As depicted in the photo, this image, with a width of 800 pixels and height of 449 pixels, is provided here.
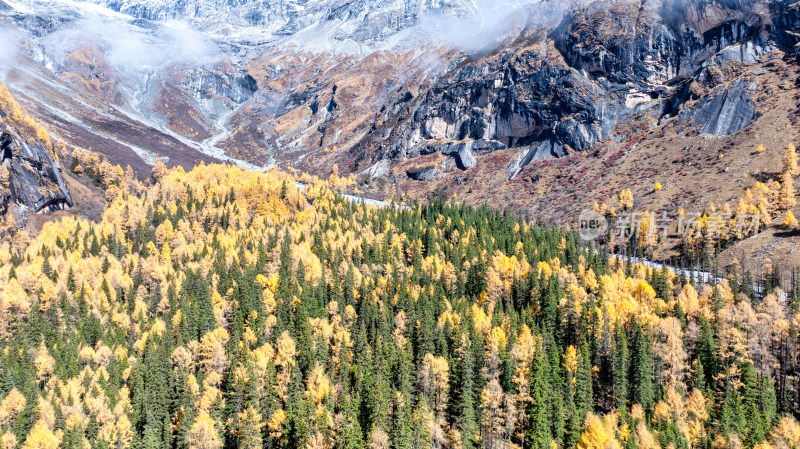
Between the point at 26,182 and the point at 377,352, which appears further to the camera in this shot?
the point at 26,182

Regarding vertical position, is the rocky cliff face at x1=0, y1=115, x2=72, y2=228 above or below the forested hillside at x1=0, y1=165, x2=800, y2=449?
above

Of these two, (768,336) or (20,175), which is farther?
(20,175)

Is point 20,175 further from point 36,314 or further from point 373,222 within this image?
point 373,222

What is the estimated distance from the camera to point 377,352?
257ft

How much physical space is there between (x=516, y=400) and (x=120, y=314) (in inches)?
2635

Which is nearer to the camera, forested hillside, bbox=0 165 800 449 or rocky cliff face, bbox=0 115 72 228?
forested hillside, bbox=0 165 800 449

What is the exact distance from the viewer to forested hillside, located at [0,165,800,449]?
65.2 m

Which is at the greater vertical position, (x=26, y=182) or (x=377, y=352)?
(x=26, y=182)

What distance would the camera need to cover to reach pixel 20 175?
148625mm

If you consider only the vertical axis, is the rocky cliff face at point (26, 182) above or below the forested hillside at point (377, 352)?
above

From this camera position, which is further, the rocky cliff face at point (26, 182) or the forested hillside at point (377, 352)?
the rocky cliff face at point (26, 182)

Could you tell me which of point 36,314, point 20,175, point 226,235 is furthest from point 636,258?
point 20,175

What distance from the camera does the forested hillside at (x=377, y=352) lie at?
65250mm

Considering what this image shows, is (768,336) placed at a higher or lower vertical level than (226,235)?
lower
